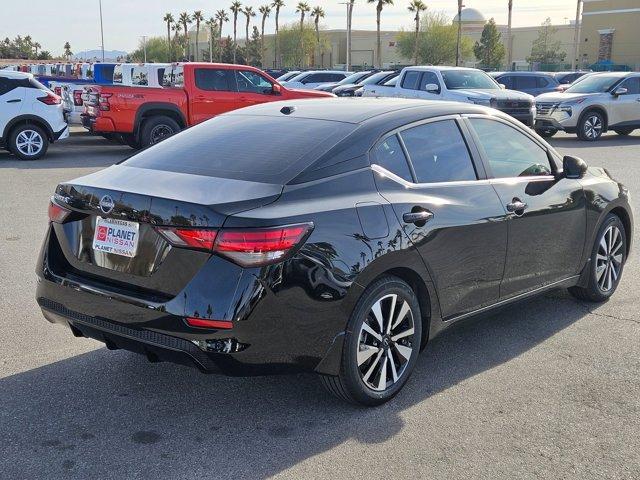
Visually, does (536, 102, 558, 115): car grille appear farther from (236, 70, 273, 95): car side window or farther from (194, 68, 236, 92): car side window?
(194, 68, 236, 92): car side window

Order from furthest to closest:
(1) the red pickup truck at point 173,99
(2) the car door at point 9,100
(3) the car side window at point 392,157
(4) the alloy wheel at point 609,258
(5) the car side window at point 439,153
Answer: (1) the red pickup truck at point 173,99, (2) the car door at point 9,100, (4) the alloy wheel at point 609,258, (5) the car side window at point 439,153, (3) the car side window at point 392,157

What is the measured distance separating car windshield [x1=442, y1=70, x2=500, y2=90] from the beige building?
5701 cm

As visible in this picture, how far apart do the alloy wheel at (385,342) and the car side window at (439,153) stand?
0.81 metres

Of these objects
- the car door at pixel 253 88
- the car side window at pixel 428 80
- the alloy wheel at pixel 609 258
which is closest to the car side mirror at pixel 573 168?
the alloy wheel at pixel 609 258

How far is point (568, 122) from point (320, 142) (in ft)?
57.2

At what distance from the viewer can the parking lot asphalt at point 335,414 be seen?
3615 millimetres

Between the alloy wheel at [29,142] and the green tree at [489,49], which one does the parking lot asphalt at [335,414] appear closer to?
the alloy wheel at [29,142]

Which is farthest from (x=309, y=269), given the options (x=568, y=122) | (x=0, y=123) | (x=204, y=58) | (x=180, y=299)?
(x=204, y=58)

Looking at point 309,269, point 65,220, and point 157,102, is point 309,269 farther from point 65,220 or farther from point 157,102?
point 157,102

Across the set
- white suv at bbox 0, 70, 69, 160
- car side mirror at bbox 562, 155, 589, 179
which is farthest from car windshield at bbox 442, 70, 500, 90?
car side mirror at bbox 562, 155, 589, 179

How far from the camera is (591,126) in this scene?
20453mm

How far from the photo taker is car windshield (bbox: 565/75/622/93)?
20859 millimetres

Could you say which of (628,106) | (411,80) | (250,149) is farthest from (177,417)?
(628,106)

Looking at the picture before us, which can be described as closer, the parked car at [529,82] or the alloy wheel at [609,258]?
the alloy wheel at [609,258]
